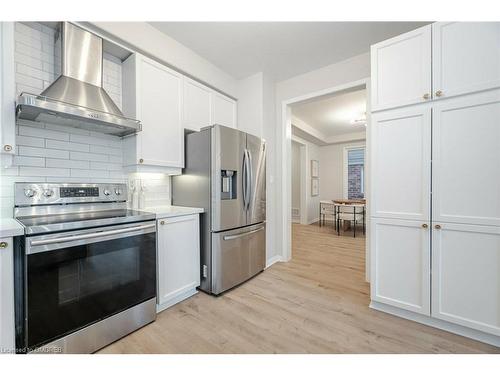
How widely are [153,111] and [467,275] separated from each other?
296cm

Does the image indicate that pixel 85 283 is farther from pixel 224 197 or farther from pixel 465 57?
pixel 465 57

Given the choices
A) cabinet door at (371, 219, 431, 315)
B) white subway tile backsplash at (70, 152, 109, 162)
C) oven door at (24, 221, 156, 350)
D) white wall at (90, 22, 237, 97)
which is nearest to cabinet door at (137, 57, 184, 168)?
white wall at (90, 22, 237, 97)

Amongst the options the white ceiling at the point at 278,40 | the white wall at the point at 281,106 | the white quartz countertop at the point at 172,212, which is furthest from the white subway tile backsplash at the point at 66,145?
the white wall at the point at 281,106

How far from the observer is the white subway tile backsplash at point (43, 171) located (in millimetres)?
1585

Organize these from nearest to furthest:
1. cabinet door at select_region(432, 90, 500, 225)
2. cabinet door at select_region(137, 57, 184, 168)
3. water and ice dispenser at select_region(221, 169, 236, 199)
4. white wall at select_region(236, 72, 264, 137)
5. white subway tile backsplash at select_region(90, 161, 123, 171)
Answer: cabinet door at select_region(432, 90, 500, 225) < white subway tile backsplash at select_region(90, 161, 123, 171) < cabinet door at select_region(137, 57, 184, 168) < water and ice dispenser at select_region(221, 169, 236, 199) < white wall at select_region(236, 72, 264, 137)

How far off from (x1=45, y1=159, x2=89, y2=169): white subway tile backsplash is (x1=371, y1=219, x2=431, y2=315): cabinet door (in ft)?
8.64

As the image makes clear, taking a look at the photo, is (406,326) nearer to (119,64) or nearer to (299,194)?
(119,64)

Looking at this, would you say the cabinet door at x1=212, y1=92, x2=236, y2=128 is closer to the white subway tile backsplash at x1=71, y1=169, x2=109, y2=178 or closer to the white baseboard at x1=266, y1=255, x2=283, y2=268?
the white subway tile backsplash at x1=71, y1=169, x2=109, y2=178

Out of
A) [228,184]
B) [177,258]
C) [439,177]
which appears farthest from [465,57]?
[177,258]

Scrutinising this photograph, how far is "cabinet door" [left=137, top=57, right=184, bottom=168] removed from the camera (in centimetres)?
206

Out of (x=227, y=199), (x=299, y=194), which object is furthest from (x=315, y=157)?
(x=227, y=199)

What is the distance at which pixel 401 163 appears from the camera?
1773mm

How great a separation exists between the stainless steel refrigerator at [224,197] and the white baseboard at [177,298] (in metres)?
0.13
